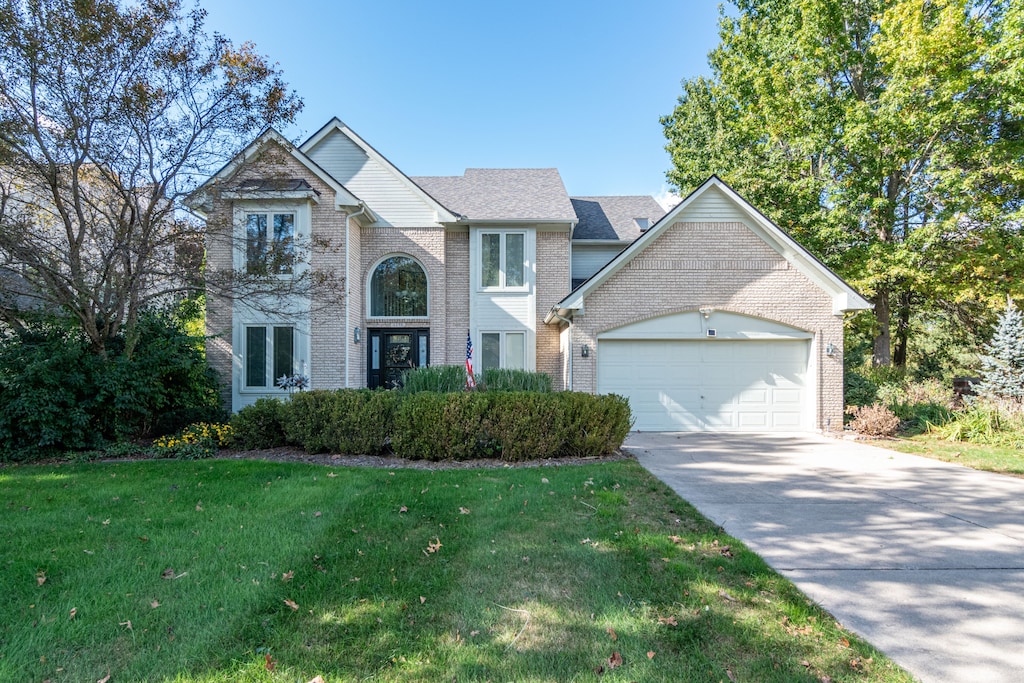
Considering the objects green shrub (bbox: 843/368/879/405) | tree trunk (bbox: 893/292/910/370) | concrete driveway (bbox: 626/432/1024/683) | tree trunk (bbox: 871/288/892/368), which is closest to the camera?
concrete driveway (bbox: 626/432/1024/683)

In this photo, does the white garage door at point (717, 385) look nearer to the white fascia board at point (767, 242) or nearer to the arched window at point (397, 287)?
the white fascia board at point (767, 242)

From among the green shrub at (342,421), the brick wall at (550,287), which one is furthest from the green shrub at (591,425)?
the brick wall at (550,287)

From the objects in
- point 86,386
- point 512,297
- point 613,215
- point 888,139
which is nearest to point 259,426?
point 86,386

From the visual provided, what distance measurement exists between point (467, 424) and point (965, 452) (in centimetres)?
941

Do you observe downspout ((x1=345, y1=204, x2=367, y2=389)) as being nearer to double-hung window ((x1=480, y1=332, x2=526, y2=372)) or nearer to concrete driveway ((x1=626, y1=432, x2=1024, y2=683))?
double-hung window ((x1=480, y1=332, x2=526, y2=372))

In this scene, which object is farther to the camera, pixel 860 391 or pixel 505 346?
pixel 505 346

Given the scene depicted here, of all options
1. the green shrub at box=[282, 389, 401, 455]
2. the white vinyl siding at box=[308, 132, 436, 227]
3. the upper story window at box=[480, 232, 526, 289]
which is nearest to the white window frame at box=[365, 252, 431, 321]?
the white vinyl siding at box=[308, 132, 436, 227]

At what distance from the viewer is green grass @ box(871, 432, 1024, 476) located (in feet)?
26.5

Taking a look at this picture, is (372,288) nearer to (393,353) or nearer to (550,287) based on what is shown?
(393,353)

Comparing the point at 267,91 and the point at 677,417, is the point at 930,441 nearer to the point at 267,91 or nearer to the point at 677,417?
the point at 677,417

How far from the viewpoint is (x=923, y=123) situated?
15.1 m

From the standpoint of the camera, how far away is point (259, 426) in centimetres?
930

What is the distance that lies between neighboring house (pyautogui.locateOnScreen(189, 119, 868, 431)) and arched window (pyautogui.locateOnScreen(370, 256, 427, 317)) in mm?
42

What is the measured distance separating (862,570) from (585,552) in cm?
216
